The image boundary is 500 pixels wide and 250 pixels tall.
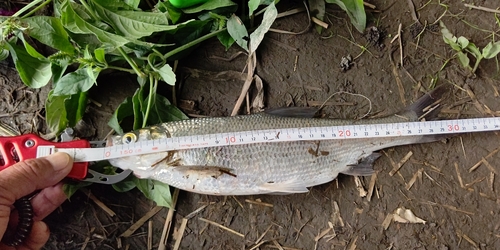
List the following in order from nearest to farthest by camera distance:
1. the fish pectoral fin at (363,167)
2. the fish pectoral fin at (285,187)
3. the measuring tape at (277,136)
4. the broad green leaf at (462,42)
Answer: the measuring tape at (277,136), the fish pectoral fin at (285,187), the fish pectoral fin at (363,167), the broad green leaf at (462,42)

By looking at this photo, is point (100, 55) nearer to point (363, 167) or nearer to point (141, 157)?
point (141, 157)

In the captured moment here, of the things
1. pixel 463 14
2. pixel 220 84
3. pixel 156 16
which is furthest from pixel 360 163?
pixel 156 16

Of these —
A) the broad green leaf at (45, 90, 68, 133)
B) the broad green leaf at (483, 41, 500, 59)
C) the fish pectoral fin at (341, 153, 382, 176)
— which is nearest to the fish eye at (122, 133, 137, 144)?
the broad green leaf at (45, 90, 68, 133)

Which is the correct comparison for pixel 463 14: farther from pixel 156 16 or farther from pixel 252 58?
pixel 156 16

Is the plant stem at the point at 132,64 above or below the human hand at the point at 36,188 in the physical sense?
above

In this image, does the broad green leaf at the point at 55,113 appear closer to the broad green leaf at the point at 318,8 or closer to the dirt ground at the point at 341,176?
the dirt ground at the point at 341,176

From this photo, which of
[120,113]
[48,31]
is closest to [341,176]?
[120,113]

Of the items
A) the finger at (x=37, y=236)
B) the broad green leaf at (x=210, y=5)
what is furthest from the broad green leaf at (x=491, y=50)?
the finger at (x=37, y=236)
